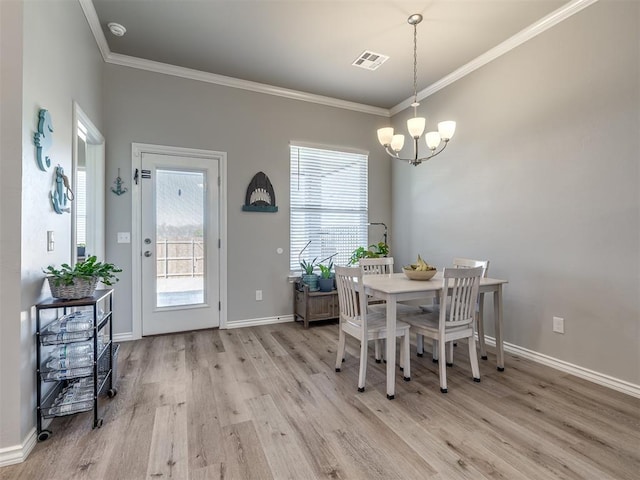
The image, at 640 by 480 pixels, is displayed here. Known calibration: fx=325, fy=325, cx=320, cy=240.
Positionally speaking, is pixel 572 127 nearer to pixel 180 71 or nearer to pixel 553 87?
pixel 553 87

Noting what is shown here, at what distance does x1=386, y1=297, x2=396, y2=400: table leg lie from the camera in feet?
7.50

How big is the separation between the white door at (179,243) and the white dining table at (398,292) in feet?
6.66

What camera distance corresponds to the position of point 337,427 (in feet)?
6.39

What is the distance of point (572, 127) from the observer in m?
2.70

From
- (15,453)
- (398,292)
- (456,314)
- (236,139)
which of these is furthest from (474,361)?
(236,139)

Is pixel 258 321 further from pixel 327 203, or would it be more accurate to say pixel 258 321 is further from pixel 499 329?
pixel 499 329

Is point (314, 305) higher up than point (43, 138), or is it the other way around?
point (43, 138)

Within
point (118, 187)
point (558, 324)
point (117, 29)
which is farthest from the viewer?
point (118, 187)

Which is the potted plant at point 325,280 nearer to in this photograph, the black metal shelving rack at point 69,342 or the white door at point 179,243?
the white door at point 179,243

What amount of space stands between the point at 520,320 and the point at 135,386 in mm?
3394

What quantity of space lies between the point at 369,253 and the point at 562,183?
215cm

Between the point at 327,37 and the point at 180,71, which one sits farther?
the point at 180,71

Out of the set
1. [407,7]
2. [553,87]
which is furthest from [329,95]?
[553,87]

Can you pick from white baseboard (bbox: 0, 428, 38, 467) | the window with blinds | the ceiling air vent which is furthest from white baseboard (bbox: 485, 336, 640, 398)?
white baseboard (bbox: 0, 428, 38, 467)
